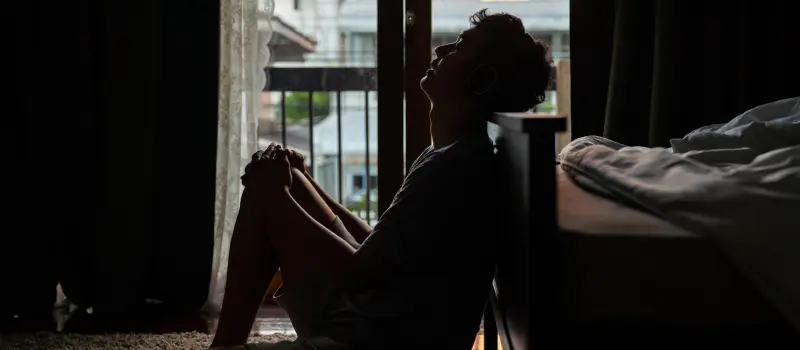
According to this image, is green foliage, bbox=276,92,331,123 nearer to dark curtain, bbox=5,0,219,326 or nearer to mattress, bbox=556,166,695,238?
dark curtain, bbox=5,0,219,326

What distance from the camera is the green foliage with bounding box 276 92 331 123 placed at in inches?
131

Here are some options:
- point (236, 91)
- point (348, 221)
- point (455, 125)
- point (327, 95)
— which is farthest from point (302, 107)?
point (455, 125)

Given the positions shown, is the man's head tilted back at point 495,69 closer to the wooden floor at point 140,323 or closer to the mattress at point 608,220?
the mattress at point 608,220

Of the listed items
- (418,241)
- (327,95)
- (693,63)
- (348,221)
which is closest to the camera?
(418,241)

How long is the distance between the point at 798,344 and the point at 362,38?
2049 mm

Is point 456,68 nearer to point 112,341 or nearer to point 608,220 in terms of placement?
point 608,220

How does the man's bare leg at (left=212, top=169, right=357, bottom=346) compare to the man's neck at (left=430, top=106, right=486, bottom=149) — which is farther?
the man's neck at (left=430, top=106, right=486, bottom=149)

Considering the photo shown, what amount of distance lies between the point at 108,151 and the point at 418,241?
63.4 inches

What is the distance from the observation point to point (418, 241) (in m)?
1.32

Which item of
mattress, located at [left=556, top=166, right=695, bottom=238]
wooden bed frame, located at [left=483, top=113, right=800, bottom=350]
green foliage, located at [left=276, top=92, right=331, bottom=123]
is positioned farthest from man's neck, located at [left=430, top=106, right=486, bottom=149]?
green foliage, located at [left=276, top=92, right=331, bottom=123]

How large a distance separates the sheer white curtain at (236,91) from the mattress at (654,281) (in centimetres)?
175

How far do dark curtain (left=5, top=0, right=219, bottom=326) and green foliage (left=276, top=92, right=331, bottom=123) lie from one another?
744mm

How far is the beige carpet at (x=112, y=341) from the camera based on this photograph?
228 cm

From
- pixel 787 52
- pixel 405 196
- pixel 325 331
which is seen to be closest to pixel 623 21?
pixel 787 52
